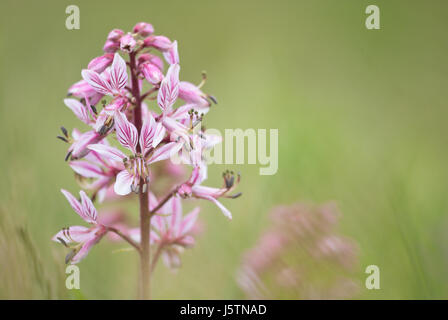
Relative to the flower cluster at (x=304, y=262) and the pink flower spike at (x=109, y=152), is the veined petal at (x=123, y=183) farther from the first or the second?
the flower cluster at (x=304, y=262)

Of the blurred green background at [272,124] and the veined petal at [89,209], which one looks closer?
the veined petal at [89,209]

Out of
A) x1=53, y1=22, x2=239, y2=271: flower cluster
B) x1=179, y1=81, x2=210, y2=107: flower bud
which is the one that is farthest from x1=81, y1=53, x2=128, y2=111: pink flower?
x1=179, y1=81, x2=210, y2=107: flower bud

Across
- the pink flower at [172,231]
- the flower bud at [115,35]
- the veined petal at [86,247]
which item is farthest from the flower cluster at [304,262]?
the flower bud at [115,35]

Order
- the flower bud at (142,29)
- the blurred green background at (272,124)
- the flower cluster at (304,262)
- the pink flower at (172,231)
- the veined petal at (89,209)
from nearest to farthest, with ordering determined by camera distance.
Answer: the veined petal at (89,209) → the flower bud at (142,29) → the pink flower at (172,231) → the flower cluster at (304,262) → the blurred green background at (272,124)

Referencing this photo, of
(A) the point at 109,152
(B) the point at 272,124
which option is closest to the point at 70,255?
(A) the point at 109,152

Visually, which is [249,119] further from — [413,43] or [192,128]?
[192,128]

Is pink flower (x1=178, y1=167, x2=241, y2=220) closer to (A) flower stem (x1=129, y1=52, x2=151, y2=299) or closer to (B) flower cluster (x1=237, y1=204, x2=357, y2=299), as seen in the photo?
(A) flower stem (x1=129, y1=52, x2=151, y2=299)

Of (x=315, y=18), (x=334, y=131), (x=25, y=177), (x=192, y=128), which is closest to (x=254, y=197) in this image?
(x=334, y=131)

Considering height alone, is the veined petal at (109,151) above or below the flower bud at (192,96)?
below
